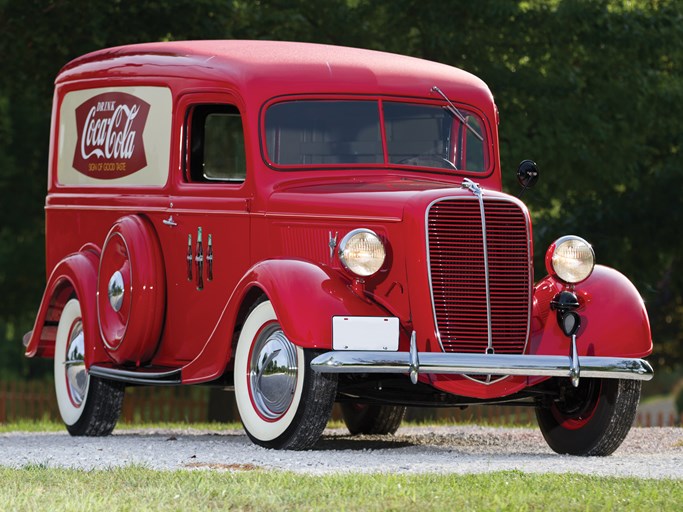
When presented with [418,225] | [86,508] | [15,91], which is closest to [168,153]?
[418,225]

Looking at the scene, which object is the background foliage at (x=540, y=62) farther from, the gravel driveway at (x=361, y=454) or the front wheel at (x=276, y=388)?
the front wheel at (x=276, y=388)

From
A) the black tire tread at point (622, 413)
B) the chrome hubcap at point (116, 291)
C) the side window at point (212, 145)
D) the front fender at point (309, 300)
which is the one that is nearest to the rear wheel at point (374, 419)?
the chrome hubcap at point (116, 291)

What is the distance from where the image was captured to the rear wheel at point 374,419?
12.2 metres

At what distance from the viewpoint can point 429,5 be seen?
723 inches

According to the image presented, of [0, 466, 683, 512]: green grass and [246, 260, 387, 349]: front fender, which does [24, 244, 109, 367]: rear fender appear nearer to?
[246, 260, 387, 349]: front fender

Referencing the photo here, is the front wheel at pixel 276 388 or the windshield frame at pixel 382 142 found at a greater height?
the windshield frame at pixel 382 142

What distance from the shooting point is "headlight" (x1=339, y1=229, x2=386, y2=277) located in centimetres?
882

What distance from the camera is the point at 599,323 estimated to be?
9125mm

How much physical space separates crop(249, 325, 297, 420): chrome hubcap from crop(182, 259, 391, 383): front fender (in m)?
0.30

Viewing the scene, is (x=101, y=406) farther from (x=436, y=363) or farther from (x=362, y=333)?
(x=436, y=363)

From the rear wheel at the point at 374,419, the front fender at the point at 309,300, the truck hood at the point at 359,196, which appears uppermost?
the truck hood at the point at 359,196

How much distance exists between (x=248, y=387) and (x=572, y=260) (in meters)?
2.23

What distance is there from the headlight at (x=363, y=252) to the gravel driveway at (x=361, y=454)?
3.80 ft

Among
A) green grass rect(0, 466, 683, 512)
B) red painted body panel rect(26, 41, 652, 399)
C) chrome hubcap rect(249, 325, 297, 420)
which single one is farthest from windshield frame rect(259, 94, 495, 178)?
green grass rect(0, 466, 683, 512)
